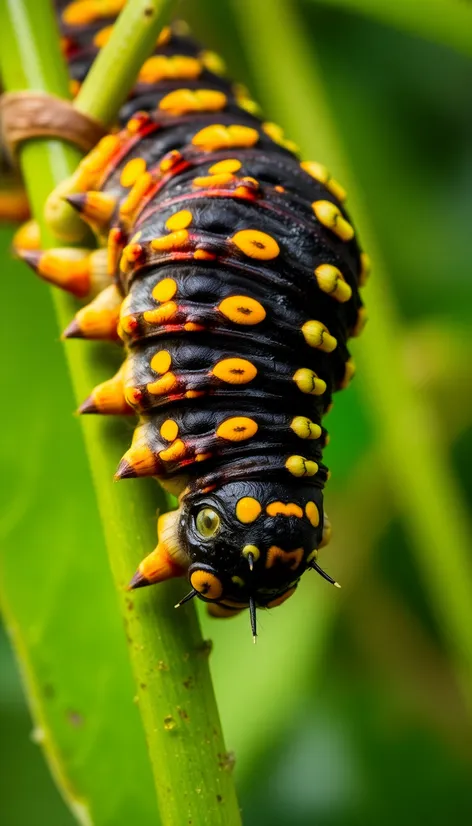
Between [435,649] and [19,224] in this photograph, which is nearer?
[19,224]

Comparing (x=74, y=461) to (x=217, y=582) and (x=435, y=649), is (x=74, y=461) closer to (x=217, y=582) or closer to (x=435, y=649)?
(x=217, y=582)

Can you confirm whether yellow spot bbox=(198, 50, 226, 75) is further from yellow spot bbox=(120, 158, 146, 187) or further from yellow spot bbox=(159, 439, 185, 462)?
yellow spot bbox=(159, 439, 185, 462)

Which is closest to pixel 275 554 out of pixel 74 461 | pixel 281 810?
pixel 74 461

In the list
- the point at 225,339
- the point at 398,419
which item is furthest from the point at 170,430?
the point at 398,419

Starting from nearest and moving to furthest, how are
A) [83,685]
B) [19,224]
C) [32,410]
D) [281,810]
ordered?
[83,685] → [32,410] → [19,224] → [281,810]

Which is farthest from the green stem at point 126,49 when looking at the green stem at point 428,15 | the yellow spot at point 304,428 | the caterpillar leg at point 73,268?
the green stem at point 428,15
